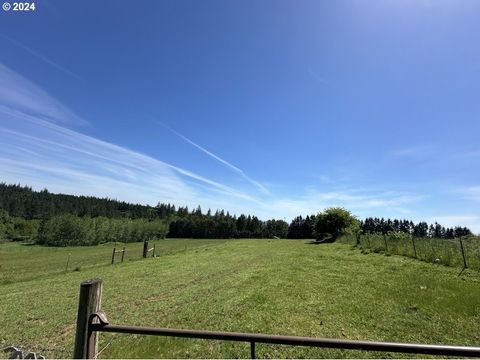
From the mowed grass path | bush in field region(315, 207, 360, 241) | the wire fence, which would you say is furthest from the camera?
bush in field region(315, 207, 360, 241)

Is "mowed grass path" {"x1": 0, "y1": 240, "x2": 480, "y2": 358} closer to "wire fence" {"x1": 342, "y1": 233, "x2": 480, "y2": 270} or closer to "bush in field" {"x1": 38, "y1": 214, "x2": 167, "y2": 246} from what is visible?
"wire fence" {"x1": 342, "y1": 233, "x2": 480, "y2": 270}

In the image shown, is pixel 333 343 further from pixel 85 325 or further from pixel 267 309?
pixel 267 309

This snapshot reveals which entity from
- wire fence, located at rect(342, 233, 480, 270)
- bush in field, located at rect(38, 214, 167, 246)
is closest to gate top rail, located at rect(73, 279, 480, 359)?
wire fence, located at rect(342, 233, 480, 270)

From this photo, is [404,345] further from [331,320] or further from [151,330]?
[331,320]

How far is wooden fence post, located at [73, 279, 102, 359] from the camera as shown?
2.76m

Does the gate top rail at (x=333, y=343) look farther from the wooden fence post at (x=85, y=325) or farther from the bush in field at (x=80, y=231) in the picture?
the bush in field at (x=80, y=231)

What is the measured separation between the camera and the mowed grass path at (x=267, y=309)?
7.18 meters

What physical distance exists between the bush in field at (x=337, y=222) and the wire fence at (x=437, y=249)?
1992cm

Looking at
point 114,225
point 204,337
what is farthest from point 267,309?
point 114,225

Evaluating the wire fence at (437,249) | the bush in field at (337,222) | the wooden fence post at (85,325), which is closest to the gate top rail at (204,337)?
the wooden fence post at (85,325)

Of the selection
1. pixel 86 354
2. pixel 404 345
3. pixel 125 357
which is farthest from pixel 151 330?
pixel 125 357

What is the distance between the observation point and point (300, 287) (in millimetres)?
12367

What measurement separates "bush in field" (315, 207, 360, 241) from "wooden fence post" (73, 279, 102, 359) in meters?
45.5

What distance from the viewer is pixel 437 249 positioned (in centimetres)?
1816
